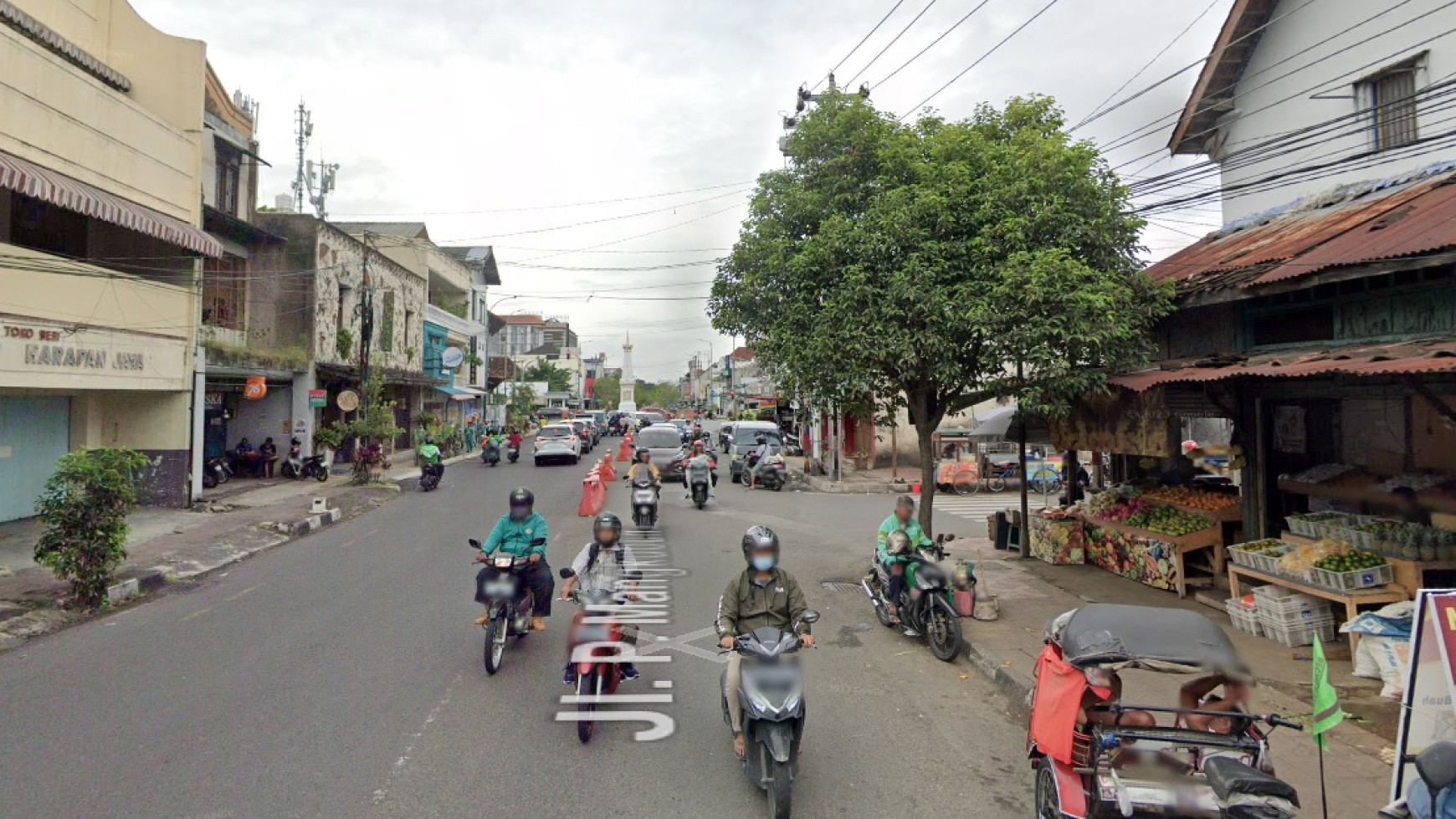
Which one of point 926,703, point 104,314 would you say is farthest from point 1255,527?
point 104,314

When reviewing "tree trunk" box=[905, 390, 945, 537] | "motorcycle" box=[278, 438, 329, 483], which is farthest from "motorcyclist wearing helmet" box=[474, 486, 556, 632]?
"motorcycle" box=[278, 438, 329, 483]

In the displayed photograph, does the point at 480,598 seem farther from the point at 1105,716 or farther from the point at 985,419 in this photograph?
the point at 985,419

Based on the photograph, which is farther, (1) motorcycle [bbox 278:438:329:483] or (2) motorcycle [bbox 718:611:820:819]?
(1) motorcycle [bbox 278:438:329:483]

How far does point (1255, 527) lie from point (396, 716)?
922cm

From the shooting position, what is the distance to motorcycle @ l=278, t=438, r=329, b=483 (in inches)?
886

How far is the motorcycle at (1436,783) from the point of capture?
3031 mm

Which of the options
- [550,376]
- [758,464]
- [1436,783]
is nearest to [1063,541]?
[1436,783]

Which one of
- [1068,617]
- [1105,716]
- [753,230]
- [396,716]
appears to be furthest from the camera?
[753,230]

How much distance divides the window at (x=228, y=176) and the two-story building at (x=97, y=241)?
13.7 ft

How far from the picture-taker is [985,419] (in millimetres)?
13062

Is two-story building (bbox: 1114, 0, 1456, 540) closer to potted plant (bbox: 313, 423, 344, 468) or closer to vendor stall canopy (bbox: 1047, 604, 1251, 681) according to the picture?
vendor stall canopy (bbox: 1047, 604, 1251, 681)

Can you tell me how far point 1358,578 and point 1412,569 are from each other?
0.46 metres

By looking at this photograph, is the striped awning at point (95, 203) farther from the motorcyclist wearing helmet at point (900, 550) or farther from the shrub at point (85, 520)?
the motorcyclist wearing helmet at point (900, 550)

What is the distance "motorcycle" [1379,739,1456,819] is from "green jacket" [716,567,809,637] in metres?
2.94
